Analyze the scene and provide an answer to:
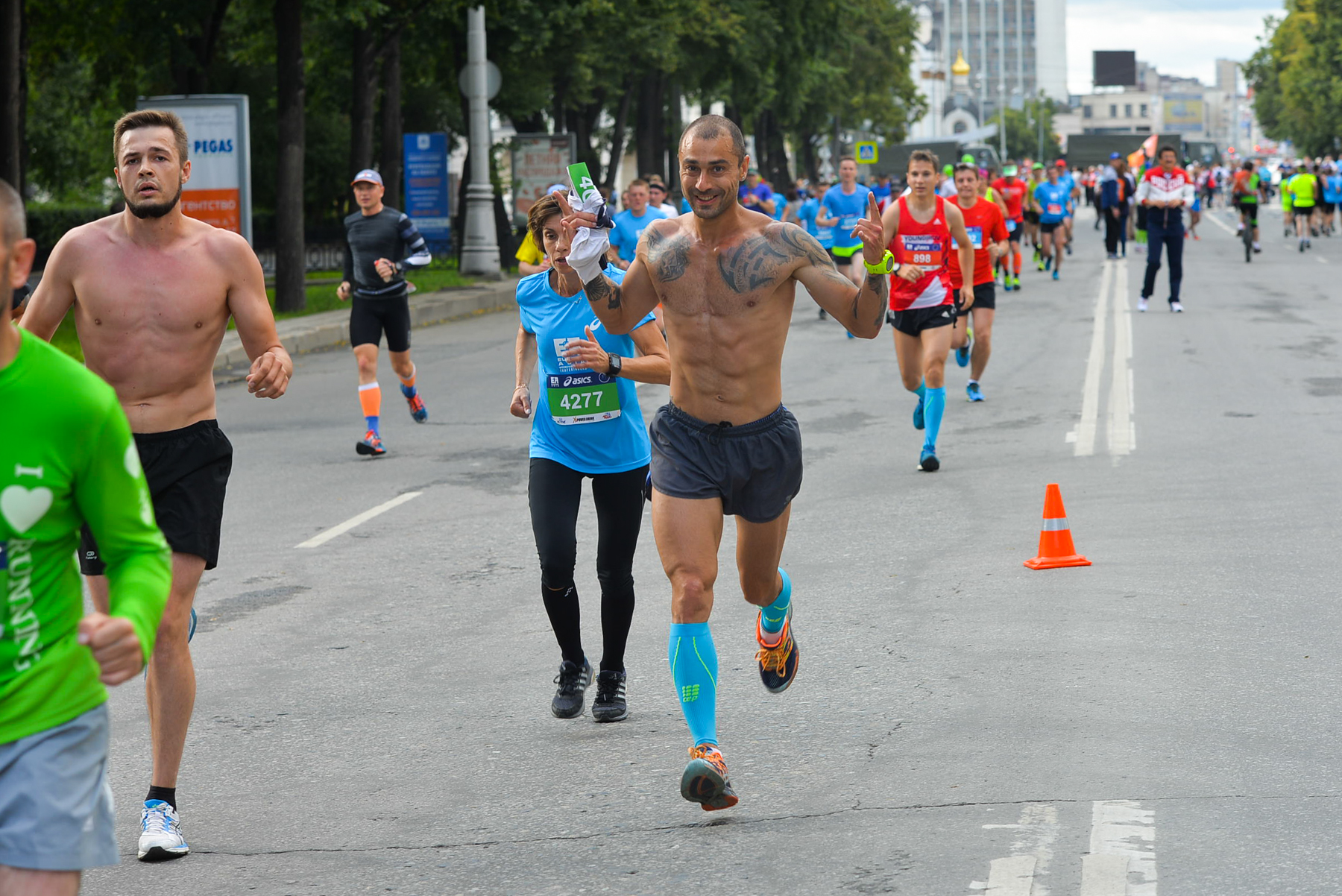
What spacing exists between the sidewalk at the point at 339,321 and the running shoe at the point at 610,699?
11444 mm

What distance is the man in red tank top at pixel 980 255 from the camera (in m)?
13.9

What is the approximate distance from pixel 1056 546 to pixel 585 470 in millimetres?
3128

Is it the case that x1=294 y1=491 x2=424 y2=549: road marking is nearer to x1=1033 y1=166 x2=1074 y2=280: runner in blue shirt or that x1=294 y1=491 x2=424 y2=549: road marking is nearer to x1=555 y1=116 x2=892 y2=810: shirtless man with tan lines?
x1=555 y1=116 x2=892 y2=810: shirtless man with tan lines

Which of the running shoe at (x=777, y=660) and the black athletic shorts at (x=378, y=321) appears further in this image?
the black athletic shorts at (x=378, y=321)

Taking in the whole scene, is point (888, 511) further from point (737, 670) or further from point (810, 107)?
point (810, 107)

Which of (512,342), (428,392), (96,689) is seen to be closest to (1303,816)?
(96,689)

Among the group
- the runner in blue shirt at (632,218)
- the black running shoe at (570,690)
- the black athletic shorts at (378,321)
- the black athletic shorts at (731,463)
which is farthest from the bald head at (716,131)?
the runner in blue shirt at (632,218)

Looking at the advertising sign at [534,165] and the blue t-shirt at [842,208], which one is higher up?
the advertising sign at [534,165]

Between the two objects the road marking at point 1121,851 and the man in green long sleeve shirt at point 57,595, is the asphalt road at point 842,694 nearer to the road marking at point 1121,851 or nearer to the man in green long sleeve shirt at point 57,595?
the road marking at point 1121,851

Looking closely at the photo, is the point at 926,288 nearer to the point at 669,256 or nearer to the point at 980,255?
the point at 980,255

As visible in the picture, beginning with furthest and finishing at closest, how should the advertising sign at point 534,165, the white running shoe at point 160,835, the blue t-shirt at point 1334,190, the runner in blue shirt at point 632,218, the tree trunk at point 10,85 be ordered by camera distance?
the blue t-shirt at point 1334,190, the advertising sign at point 534,165, the tree trunk at point 10,85, the runner in blue shirt at point 632,218, the white running shoe at point 160,835

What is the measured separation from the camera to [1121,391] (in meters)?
14.9

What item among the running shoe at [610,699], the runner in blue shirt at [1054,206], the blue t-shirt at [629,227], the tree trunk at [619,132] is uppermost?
the tree trunk at [619,132]

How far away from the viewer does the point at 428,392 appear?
54.5ft
